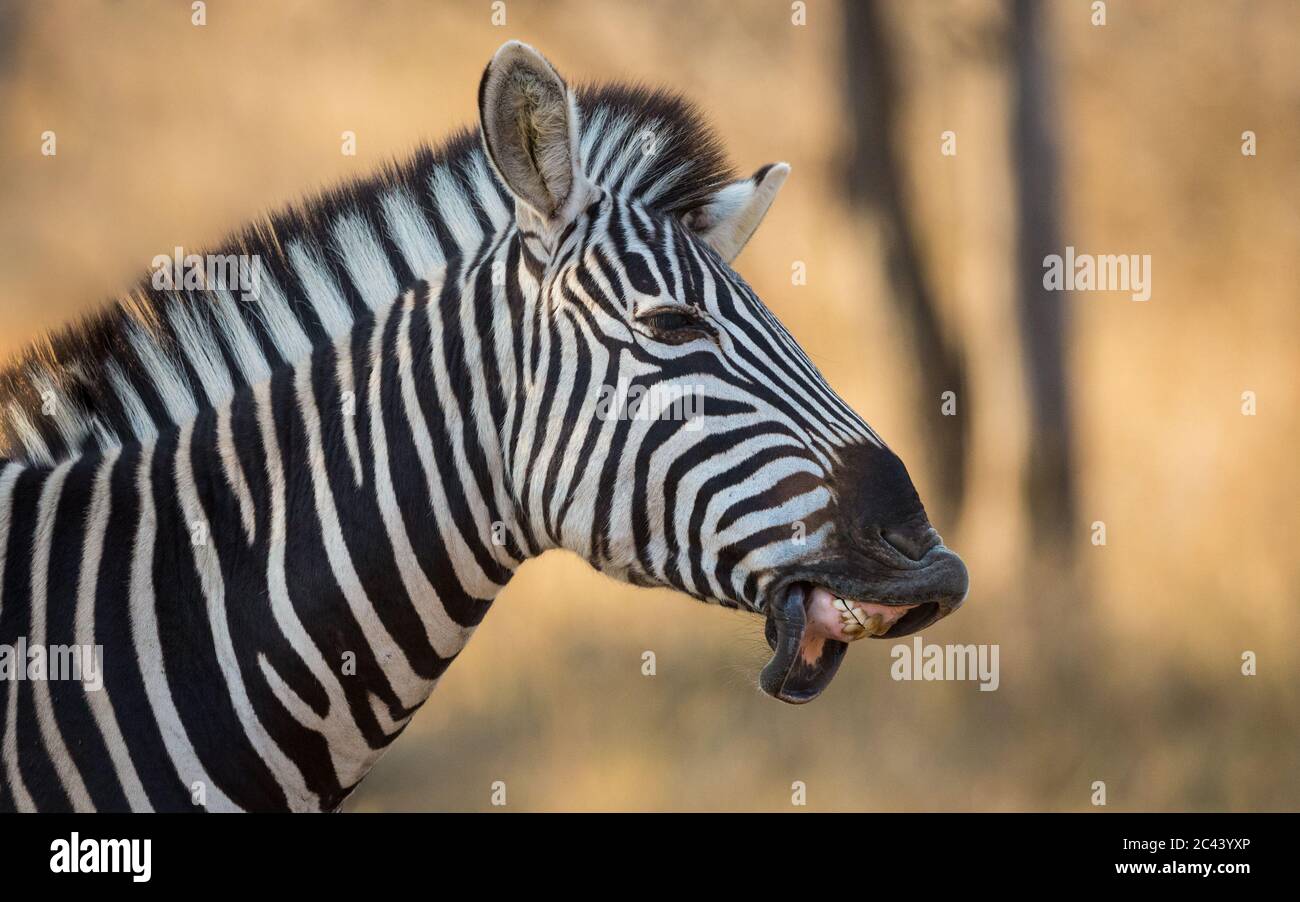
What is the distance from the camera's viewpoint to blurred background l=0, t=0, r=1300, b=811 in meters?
9.34

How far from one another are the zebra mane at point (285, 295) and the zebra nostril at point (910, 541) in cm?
133

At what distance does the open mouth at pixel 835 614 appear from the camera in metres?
3.18

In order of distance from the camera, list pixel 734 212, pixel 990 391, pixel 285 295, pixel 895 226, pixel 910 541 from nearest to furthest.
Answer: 1. pixel 910 541
2. pixel 285 295
3. pixel 734 212
4. pixel 895 226
5. pixel 990 391

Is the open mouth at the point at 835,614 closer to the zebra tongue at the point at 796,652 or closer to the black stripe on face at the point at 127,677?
the zebra tongue at the point at 796,652

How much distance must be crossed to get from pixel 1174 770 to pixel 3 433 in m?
9.25

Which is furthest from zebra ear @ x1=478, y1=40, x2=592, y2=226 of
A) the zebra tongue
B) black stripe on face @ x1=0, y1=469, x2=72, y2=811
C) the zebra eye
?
black stripe on face @ x1=0, y1=469, x2=72, y2=811

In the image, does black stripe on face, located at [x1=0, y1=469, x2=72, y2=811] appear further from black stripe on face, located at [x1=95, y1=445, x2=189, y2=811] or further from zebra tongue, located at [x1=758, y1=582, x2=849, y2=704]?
zebra tongue, located at [x1=758, y1=582, x2=849, y2=704]

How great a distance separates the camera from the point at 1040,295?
34.2 feet

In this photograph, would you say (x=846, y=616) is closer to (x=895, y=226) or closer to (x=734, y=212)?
(x=734, y=212)

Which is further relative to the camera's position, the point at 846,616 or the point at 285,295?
the point at 285,295

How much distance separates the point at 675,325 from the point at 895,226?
7318 millimetres

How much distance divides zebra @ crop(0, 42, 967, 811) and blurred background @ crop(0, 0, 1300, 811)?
5.64m

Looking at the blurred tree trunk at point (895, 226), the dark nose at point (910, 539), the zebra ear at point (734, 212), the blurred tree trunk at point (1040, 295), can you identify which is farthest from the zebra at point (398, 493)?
the blurred tree trunk at point (1040, 295)

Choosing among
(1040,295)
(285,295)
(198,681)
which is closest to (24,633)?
(198,681)
